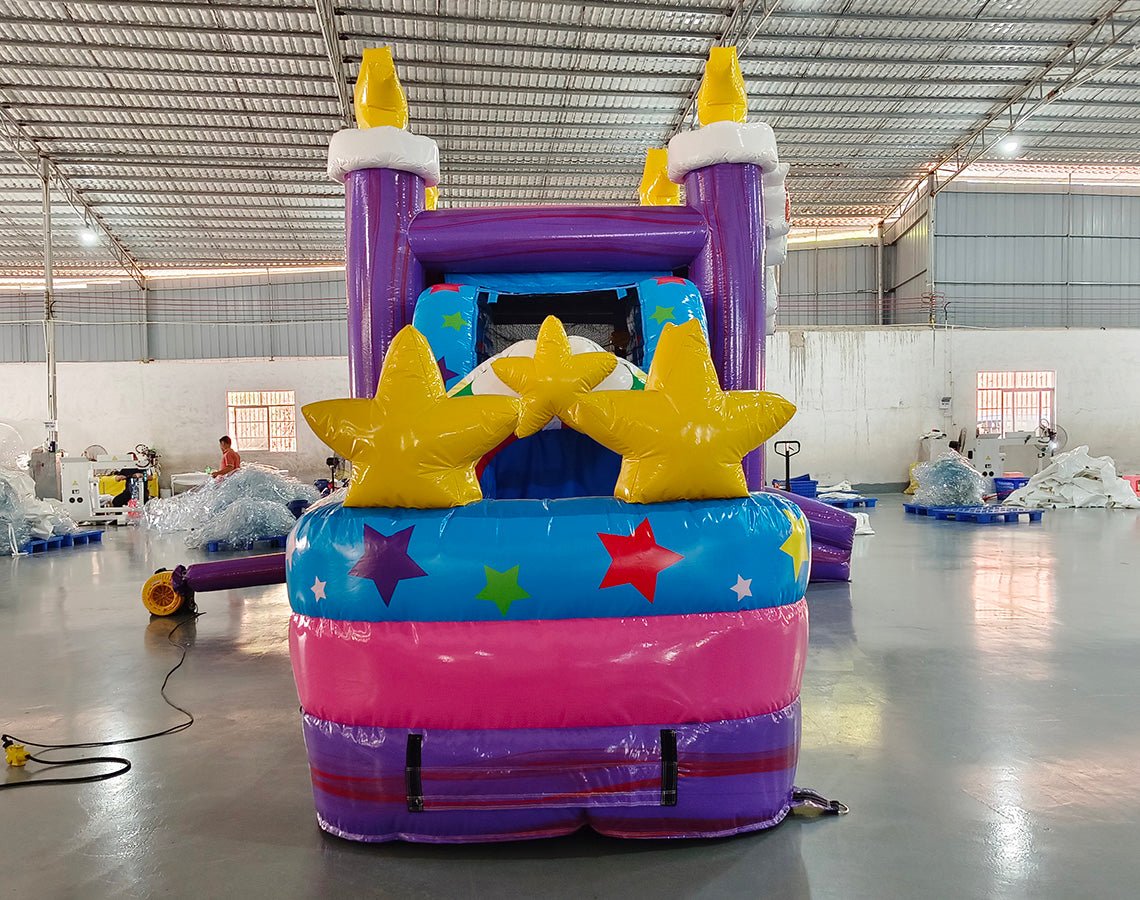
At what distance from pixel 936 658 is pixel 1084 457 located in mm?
9610

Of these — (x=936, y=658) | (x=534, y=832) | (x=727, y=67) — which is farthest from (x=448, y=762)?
(x=727, y=67)

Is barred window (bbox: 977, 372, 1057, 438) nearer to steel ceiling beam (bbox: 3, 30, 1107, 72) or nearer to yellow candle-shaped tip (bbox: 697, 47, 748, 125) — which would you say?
steel ceiling beam (bbox: 3, 30, 1107, 72)

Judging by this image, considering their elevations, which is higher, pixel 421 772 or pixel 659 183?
pixel 659 183

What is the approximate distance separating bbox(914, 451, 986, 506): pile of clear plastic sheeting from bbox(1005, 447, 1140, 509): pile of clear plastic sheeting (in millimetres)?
1011

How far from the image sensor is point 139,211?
15391 mm

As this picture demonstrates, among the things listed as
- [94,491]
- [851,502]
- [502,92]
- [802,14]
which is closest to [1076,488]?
[851,502]

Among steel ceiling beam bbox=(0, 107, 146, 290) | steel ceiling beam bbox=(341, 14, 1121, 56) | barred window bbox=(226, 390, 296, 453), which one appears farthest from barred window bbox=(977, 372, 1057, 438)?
steel ceiling beam bbox=(0, 107, 146, 290)

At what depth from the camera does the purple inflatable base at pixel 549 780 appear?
2.26m

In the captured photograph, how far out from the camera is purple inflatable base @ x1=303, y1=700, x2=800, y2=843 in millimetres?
2262

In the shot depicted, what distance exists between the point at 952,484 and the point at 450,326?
899 cm

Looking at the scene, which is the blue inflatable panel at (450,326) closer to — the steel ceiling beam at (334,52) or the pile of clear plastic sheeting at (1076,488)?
the steel ceiling beam at (334,52)

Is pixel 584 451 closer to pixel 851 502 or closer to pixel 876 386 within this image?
pixel 851 502

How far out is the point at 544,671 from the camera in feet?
7.40

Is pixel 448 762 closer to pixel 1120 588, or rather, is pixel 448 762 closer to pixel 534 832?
pixel 534 832
